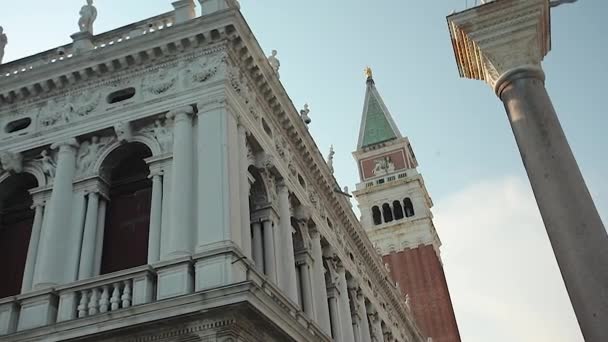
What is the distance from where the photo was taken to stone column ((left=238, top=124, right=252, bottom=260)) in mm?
13581

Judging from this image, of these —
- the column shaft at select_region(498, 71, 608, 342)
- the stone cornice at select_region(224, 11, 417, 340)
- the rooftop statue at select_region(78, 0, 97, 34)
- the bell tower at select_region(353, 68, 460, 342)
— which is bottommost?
the column shaft at select_region(498, 71, 608, 342)

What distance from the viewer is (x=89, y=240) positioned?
13.9m

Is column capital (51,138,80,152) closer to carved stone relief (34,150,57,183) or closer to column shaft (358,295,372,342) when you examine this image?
carved stone relief (34,150,57,183)

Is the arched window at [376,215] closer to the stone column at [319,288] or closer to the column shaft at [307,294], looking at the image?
the stone column at [319,288]

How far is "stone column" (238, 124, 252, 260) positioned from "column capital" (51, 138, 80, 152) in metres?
4.06

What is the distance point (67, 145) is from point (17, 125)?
234 centimetres

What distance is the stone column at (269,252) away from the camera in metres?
15.7

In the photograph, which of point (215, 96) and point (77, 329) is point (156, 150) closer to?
point (215, 96)

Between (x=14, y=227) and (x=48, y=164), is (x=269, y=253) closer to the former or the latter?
(x=48, y=164)

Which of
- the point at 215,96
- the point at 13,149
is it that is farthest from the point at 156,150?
the point at 13,149

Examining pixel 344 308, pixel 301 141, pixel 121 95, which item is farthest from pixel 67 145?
pixel 344 308

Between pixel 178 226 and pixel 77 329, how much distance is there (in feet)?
9.00

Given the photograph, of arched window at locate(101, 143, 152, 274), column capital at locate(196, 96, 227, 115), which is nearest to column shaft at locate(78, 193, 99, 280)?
arched window at locate(101, 143, 152, 274)

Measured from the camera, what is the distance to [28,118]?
53.8ft
